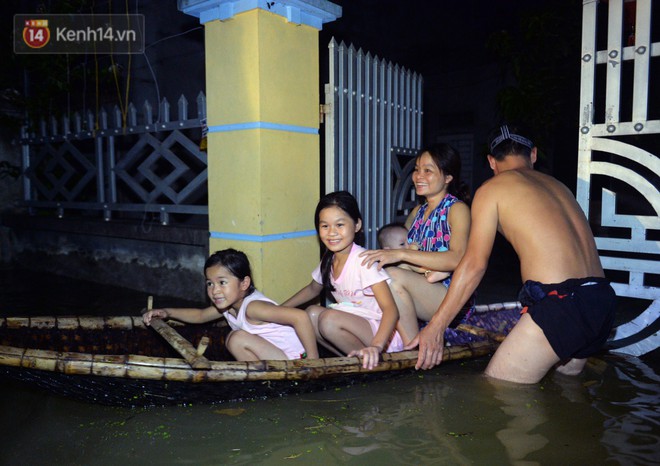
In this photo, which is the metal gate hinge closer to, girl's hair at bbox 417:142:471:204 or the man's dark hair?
girl's hair at bbox 417:142:471:204

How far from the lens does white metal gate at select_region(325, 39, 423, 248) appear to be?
473cm

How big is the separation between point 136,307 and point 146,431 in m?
3.22

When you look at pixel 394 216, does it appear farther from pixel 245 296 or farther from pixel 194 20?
pixel 194 20

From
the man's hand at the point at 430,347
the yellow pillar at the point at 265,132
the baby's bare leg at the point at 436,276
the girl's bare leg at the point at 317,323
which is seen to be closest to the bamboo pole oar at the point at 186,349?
the girl's bare leg at the point at 317,323

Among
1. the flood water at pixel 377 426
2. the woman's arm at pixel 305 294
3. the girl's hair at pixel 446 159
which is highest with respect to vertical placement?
the girl's hair at pixel 446 159

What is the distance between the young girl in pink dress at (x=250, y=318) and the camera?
10.5 ft

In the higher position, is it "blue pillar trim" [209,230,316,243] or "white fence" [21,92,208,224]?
"white fence" [21,92,208,224]

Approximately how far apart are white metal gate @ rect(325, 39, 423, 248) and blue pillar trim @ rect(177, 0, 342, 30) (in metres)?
0.27

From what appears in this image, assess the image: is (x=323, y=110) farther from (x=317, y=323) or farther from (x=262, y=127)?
(x=317, y=323)

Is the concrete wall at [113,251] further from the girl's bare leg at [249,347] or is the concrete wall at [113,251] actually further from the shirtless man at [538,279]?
the shirtless man at [538,279]

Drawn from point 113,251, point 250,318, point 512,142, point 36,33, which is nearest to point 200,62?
point 36,33

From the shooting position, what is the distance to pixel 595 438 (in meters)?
2.65

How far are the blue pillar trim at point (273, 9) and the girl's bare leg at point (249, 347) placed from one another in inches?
96.7

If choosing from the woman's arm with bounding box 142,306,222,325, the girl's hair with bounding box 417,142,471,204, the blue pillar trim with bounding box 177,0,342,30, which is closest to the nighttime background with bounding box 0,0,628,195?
the blue pillar trim with bounding box 177,0,342,30
